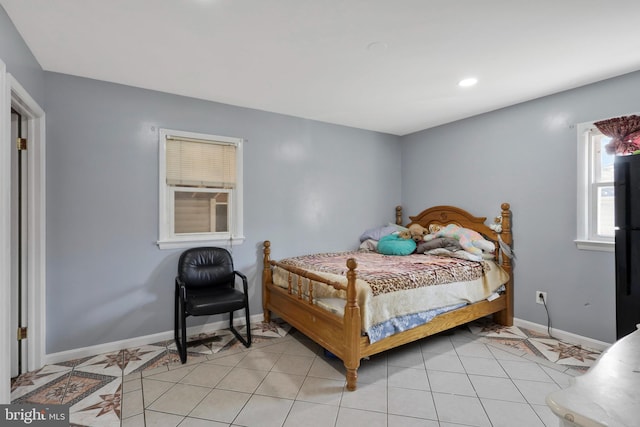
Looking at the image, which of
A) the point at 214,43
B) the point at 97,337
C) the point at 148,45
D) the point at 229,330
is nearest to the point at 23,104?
the point at 148,45

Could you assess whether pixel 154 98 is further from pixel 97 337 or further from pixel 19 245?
pixel 97 337

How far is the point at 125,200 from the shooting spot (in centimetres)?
282

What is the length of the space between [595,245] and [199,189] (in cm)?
374

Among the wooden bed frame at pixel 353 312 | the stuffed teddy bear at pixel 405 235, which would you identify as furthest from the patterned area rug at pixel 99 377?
the stuffed teddy bear at pixel 405 235

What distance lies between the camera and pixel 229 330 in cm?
324

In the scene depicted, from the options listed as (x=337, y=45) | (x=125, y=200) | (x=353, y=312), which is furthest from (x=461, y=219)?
(x=125, y=200)

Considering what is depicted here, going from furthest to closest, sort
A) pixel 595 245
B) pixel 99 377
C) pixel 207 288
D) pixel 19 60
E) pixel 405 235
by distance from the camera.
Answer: pixel 405 235
pixel 207 288
pixel 595 245
pixel 99 377
pixel 19 60

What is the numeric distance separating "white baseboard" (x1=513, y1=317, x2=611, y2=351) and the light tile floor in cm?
10

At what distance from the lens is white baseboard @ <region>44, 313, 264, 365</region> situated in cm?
258

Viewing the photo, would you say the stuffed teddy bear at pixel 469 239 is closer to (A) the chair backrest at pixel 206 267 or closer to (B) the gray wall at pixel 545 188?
(B) the gray wall at pixel 545 188

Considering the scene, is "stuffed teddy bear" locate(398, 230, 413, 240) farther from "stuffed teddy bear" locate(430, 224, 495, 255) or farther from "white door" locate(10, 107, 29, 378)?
"white door" locate(10, 107, 29, 378)

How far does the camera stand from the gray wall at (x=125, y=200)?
8.49 feet

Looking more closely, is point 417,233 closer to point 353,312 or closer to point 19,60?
point 353,312

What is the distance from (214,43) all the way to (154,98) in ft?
3.82
